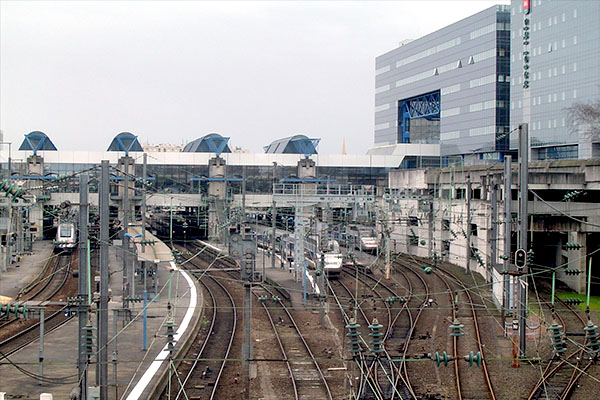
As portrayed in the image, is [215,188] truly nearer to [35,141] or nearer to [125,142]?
[125,142]

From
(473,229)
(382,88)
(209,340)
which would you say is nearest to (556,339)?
(209,340)

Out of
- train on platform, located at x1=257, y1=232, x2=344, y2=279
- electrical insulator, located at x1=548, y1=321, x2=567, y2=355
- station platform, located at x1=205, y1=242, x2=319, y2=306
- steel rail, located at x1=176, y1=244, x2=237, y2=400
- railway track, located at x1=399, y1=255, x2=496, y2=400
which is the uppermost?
electrical insulator, located at x1=548, y1=321, x2=567, y2=355

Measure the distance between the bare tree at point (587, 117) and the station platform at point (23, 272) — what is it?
29350 mm

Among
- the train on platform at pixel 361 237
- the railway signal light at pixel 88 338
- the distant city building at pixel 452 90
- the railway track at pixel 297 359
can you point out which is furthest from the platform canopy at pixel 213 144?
the railway signal light at pixel 88 338

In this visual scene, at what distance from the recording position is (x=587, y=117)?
39125 mm

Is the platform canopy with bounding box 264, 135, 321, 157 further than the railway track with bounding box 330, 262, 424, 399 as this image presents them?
Yes

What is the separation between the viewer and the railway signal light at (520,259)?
1216cm

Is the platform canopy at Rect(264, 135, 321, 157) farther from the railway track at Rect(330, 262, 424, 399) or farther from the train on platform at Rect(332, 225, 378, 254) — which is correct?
the railway track at Rect(330, 262, 424, 399)

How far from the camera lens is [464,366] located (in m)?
13.5

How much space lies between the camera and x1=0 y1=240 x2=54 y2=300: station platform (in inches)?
929

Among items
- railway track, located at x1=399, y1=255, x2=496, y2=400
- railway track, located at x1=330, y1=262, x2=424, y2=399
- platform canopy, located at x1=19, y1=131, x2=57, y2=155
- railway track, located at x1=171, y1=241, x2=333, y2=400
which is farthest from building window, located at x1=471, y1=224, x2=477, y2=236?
platform canopy, located at x1=19, y1=131, x2=57, y2=155

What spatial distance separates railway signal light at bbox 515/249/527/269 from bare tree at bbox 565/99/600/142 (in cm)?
2872

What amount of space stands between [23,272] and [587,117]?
30.6 meters

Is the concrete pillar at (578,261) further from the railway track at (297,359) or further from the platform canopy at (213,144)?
the platform canopy at (213,144)
